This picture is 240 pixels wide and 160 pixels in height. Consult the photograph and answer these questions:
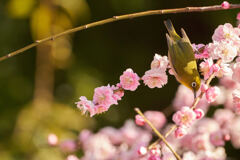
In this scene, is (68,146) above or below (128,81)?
above

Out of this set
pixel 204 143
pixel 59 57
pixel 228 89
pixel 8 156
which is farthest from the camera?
pixel 59 57

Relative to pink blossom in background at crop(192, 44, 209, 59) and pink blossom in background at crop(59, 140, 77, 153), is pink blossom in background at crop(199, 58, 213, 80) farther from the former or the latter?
pink blossom in background at crop(59, 140, 77, 153)

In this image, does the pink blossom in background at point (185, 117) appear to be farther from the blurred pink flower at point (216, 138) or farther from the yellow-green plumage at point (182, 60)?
the blurred pink flower at point (216, 138)

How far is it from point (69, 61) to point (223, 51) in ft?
5.05

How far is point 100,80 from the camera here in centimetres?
208

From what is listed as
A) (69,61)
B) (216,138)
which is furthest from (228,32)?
(69,61)

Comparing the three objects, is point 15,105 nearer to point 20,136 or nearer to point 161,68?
point 20,136

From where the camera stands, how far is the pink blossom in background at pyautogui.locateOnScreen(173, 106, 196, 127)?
0.51m

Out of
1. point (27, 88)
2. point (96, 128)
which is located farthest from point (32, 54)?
point (96, 128)

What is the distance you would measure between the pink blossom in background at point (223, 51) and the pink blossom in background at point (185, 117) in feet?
0.27

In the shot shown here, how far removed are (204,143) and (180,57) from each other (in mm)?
442

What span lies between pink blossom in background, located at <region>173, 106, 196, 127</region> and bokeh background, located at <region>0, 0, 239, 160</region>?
1.14 meters

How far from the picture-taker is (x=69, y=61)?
201cm

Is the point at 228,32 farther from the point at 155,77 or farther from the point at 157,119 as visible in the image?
the point at 157,119
